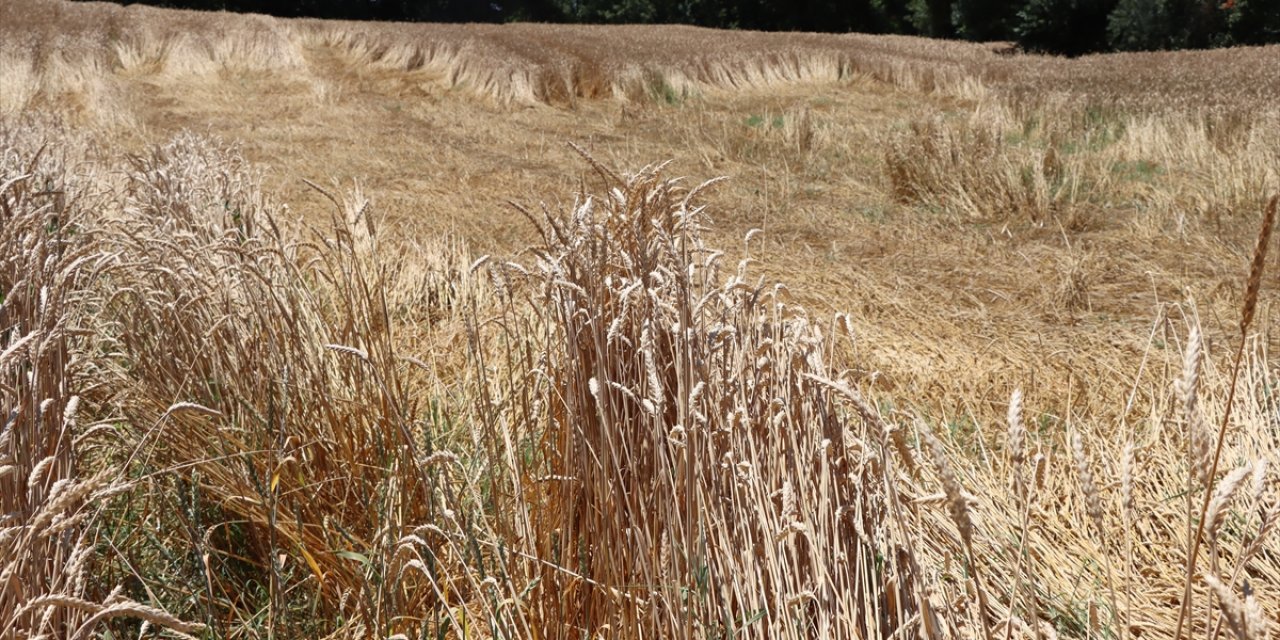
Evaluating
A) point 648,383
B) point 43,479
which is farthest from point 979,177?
point 43,479

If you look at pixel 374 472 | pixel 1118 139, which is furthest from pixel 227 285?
pixel 1118 139

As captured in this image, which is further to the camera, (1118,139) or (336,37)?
(336,37)

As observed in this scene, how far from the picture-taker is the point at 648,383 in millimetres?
1558

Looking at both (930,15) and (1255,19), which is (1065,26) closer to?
(1255,19)

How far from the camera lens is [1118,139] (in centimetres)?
720

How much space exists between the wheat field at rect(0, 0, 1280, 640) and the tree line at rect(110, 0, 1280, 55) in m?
16.7

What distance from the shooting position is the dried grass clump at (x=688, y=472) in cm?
125

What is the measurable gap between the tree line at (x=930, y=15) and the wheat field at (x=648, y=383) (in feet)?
54.7

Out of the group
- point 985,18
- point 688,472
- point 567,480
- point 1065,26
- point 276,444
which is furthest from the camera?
point 985,18

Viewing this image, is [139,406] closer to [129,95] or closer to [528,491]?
[528,491]

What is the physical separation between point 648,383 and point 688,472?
0.42m

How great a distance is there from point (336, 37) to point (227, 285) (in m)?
14.4

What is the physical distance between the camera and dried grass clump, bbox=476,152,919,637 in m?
1.25

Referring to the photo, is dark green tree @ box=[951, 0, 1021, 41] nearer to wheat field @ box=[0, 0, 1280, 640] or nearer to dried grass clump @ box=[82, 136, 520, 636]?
wheat field @ box=[0, 0, 1280, 640]
